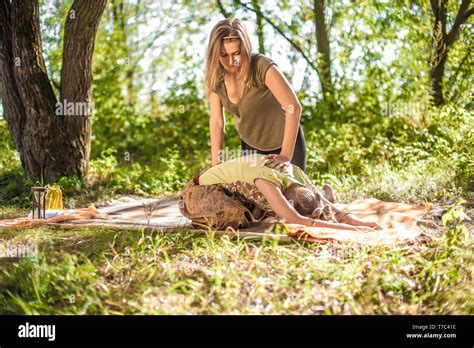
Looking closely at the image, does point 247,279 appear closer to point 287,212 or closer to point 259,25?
point 287,212

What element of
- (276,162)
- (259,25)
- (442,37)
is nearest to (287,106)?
(276,162)

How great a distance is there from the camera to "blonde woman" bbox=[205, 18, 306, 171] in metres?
4.57

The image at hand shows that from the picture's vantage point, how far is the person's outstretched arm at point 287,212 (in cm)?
430

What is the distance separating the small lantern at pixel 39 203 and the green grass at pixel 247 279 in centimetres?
126

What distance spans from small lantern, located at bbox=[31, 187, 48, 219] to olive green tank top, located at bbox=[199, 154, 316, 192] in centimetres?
136

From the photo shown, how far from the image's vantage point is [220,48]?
15.1ft

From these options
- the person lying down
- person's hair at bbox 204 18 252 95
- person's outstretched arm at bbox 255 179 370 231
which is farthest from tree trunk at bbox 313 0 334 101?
person's outstretched arm at bbox 255 179 370 231

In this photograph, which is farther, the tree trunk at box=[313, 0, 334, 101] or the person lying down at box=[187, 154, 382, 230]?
the tree trunk at box=[313, 0, 334, 101]

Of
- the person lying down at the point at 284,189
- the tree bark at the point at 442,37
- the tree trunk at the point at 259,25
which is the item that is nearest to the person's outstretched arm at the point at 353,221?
the person lying down at the point at 284,189

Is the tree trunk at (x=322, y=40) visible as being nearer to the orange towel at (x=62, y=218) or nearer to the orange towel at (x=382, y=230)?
the orange towel at (x=382, y=230)

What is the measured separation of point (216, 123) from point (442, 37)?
18.2 feet

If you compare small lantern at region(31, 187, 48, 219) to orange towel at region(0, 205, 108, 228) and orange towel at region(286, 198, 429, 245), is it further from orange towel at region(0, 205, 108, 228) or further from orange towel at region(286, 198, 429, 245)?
orange towel at region(286, 198, 429, 245)
